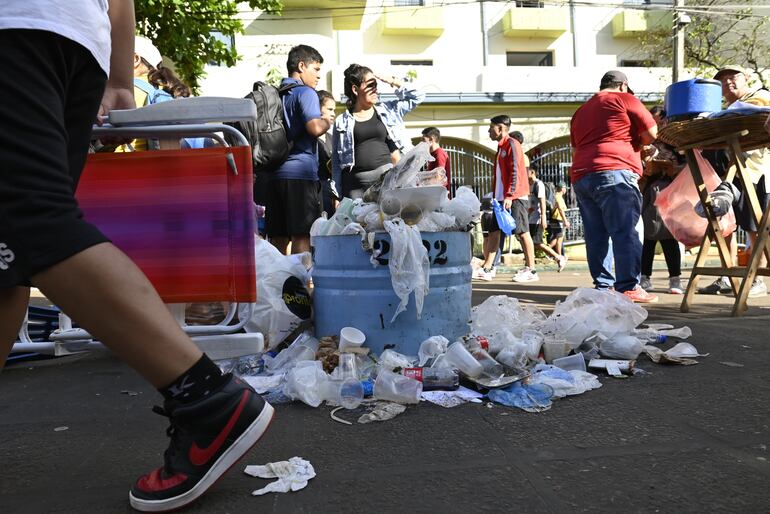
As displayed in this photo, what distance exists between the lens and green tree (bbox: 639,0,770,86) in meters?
19.4

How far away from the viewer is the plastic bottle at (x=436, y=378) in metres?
2.48

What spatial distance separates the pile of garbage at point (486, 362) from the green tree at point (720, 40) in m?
18.5

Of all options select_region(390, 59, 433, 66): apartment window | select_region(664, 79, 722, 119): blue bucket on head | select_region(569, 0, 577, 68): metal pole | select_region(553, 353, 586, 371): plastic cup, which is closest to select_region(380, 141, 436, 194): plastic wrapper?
select_region(553, 353, 586, 371): plastic cup

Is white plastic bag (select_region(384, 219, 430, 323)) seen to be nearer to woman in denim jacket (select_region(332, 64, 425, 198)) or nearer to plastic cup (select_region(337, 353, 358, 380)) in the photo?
plastic cup (select_region(337, 353, 358, 380))

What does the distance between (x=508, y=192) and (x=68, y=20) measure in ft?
21.5

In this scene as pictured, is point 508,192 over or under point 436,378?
over

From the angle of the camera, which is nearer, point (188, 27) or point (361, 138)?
point (361, 138)

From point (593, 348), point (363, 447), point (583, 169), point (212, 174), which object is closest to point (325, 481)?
point (363, 447)

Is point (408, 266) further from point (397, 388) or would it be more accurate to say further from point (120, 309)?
point (120, 309)

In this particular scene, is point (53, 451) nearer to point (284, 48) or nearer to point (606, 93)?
point (606, 93)

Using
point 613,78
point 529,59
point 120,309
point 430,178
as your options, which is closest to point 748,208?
point 613,78

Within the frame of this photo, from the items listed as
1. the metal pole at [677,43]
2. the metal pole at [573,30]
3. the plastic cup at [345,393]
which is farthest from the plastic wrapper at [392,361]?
the metal pole at [573,30]

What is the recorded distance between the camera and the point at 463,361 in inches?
101

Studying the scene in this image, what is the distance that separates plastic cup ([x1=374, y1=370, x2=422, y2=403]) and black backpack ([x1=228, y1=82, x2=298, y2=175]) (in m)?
2.27
